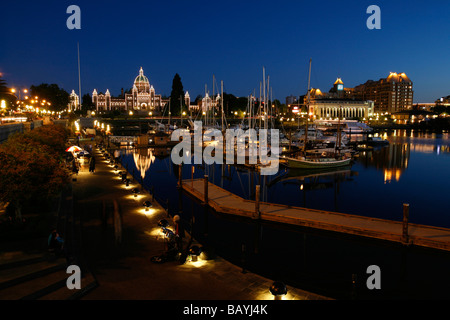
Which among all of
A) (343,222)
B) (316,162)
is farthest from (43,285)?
(316,162)

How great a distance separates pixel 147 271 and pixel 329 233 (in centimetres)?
1220

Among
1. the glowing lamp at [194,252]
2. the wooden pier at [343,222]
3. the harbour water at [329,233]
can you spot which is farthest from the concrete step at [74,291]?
the wooden pier at [343,222]

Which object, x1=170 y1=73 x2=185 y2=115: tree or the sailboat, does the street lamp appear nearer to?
the sailboat

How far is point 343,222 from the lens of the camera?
68.7 feet

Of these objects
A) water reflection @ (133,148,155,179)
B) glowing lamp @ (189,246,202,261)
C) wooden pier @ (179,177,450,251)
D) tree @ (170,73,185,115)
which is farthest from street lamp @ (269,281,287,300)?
tree @ (170,73,185,115)

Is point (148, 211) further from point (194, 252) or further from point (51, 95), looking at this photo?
point (51, 95)

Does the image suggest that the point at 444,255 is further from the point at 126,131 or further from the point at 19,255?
the point at 126,131

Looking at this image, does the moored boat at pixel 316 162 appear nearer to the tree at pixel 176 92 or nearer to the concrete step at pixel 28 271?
the concrete step at pixel 28 271

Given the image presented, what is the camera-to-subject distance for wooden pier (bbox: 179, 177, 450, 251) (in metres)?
18.4

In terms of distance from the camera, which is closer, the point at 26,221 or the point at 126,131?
the point at 26,221

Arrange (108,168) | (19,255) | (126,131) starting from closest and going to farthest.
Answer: (19,255) < (108,168) < (126,131)

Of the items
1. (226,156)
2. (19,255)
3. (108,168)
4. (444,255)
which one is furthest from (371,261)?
(226,156)

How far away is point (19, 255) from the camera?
41.5 ft
